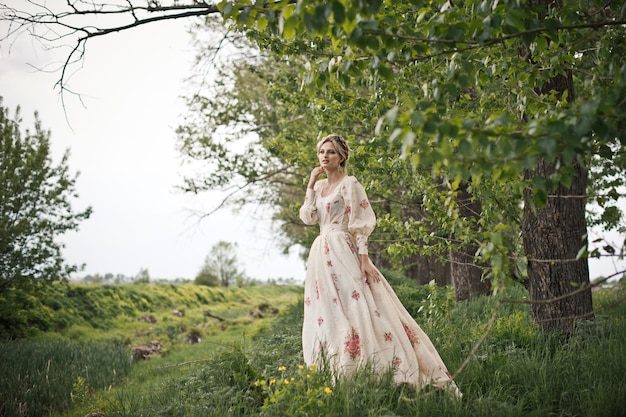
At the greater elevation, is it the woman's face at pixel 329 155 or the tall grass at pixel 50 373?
the woman's face at pixel 329 155

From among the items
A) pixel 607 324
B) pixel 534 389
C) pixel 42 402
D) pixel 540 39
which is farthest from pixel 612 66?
pixel 42 402

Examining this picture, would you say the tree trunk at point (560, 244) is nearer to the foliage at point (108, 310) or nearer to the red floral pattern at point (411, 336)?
the red floral pattern at point (411, 336)

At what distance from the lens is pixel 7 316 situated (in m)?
12.2

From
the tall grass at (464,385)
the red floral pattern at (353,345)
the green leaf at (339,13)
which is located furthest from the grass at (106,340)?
the green leaf at (339,13)

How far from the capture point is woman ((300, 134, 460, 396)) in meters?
4.45

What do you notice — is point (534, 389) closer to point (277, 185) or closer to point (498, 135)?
point (498, 135)

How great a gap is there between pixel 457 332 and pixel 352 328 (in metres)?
1.80

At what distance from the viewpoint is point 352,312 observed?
15.4 feet

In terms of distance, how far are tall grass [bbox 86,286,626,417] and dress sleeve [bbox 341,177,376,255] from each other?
4.11 ft

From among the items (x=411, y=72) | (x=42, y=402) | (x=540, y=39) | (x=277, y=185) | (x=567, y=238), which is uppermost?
(x=277, y=185)

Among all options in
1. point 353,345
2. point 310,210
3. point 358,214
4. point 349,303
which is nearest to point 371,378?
point 353,345

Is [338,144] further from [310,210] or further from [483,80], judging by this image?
[483,80]

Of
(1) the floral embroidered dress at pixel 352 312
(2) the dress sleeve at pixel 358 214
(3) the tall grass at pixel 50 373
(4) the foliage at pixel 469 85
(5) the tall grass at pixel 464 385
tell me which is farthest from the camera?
(3) the tall grass at pixel 50 373

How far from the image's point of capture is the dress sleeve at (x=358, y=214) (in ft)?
16.2
